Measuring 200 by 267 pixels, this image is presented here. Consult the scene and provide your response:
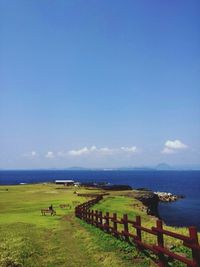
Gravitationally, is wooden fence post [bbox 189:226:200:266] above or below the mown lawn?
above

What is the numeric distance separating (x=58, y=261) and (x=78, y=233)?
995cm

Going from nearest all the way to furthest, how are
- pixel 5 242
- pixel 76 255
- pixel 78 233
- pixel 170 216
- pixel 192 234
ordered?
pixel 192 234, pixel 76 255, pixel 5 242, pixel 78 233, pixel 170 216

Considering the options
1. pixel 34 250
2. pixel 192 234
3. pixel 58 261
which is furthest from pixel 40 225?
pixel 192 234

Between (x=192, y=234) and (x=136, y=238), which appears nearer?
(x=192, y=234)

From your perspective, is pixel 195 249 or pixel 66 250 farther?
pixel 66 250

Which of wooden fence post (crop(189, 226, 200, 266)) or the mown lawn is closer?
wooden fence post (crop(189, 226, 200, 266))

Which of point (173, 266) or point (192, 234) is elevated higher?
point (192, 234)

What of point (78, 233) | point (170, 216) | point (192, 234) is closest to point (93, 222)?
point (78, 233)

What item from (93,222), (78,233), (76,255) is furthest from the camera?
(93,222)

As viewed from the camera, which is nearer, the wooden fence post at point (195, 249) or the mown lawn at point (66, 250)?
the wooden fence post at point (195, 249)

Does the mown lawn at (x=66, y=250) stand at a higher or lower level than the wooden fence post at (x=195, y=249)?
lower

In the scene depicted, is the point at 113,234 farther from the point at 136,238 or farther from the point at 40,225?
the point at 40,225

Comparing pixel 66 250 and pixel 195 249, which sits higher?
pixel 195 249

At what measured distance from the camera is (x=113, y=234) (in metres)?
27.1
